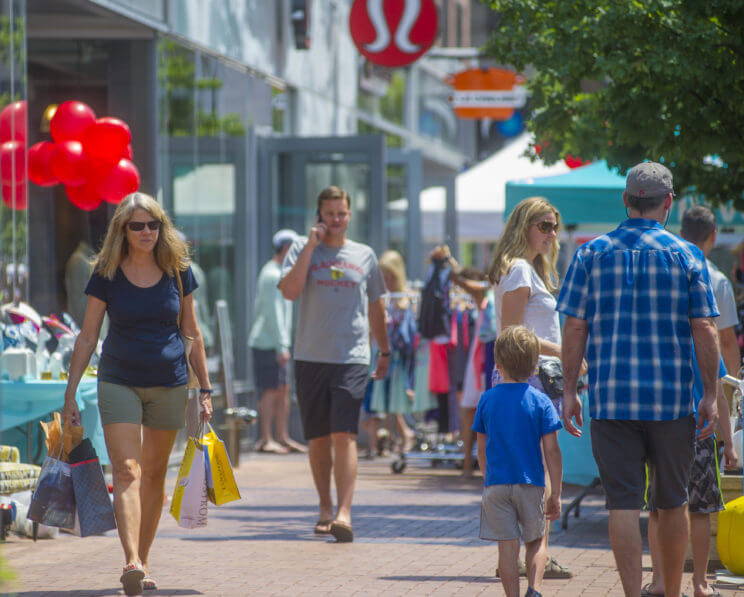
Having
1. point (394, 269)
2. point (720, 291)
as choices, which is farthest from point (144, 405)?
point (394, 269)

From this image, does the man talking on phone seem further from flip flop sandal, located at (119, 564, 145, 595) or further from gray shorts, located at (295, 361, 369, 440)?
flip flop sandal, located at (119, 564, 145, 595)

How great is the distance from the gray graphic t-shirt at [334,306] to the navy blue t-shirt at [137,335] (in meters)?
1.73

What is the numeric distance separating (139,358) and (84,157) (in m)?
3.87

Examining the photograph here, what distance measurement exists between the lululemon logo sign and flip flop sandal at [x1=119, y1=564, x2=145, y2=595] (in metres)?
10.4

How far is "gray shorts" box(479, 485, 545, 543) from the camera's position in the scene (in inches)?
213

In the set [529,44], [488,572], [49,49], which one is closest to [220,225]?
[49,49]

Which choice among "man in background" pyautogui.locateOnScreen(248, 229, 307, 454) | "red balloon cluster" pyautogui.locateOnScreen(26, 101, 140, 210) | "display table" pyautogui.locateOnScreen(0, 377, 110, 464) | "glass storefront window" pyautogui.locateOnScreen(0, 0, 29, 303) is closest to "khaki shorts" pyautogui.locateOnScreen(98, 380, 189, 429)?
"display table" pyautogui.locateOnScreen(0, 377, 110, 464)

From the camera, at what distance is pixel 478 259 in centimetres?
3788

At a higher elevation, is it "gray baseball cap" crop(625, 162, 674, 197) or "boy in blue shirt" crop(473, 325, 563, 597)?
"gray baseball cap" crop(625, 162, 674, 197)

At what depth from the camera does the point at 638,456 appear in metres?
5.12

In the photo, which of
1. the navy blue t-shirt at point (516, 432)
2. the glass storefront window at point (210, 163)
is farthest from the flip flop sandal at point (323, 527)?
the glass storefront window at point (210, 163)

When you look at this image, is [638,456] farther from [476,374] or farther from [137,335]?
[476,374]

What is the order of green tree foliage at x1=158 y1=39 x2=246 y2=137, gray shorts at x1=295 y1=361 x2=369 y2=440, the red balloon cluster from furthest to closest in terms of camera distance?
green tree foliage at x1=158 y1=39 x2=246 y2=137, the red balloon cluster, gray shorts at x1=295 y1=361 x2=369 y2=440

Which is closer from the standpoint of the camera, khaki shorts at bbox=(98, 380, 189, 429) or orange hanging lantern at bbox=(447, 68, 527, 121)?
khaki shorts at bbox=(98, 380, 189, 429)
